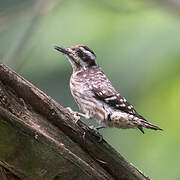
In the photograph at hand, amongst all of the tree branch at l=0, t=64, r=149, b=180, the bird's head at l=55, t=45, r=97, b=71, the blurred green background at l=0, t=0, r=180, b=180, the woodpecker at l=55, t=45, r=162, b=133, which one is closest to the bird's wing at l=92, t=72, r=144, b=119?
the woodpecker at l=55, t=45, r=162, b=133

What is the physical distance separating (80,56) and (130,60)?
0.42m

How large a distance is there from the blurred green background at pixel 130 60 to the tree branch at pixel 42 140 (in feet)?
4.73

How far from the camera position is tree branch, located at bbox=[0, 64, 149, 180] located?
312cm

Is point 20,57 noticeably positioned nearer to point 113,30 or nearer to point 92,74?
point 92,74

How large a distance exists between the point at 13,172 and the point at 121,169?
28.7 inches

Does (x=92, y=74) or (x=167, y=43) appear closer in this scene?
(x=92, y=74)

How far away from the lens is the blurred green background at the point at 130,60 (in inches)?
205

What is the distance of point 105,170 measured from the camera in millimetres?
3619

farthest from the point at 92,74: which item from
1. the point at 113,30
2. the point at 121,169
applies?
the point at 121,169

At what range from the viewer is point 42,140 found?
10.5 ft

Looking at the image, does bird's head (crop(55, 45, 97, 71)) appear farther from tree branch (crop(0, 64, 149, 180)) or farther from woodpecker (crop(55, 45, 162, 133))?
tree branch (crop(0, 64, 149, 180))

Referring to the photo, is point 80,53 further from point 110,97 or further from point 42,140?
point 42,140

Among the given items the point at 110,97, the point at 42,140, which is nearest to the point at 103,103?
the point at 110,97

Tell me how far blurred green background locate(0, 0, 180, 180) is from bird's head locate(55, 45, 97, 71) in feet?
0.92
